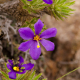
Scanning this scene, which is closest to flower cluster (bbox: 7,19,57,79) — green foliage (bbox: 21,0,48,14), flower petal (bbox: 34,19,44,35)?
flower petal (bbox: 34,19,44,35)

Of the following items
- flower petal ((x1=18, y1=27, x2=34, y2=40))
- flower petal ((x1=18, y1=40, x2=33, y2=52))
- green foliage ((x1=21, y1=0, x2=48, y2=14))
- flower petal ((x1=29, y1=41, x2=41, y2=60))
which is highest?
green foliage ((x1=21, y1=0, x2=48, y2=14))

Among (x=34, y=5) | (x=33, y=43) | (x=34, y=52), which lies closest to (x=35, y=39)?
(x=33, y=43)

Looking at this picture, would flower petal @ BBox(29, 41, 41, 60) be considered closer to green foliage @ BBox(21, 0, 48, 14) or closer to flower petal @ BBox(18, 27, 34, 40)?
flower petal @ BBox(18, 27, 34, 40)

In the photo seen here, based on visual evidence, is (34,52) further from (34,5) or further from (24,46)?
(34,5)

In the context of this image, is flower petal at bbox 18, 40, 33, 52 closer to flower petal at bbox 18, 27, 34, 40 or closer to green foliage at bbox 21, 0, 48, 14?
flower petal at bbox 18, 27, 34, 40

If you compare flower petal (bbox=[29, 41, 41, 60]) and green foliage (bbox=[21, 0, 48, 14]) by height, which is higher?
green foliage (bbox=[21, 0, 48, 14])

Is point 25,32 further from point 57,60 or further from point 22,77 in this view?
point 57,60

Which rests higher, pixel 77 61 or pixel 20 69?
pixel 20 69

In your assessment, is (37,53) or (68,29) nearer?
(37,53)

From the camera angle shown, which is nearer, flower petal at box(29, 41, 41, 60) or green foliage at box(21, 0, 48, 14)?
flower petal at box(29, 41, 41, 60)

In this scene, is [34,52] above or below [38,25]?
below

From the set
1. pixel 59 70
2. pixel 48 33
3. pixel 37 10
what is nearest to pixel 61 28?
pixel 59 70
